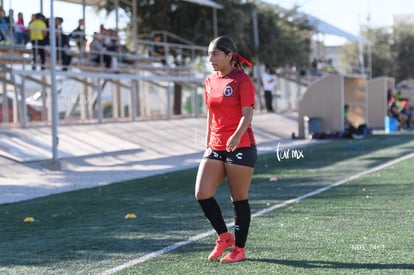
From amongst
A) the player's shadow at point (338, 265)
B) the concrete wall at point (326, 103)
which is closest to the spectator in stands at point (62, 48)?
the concrete wall at point (326, 103)

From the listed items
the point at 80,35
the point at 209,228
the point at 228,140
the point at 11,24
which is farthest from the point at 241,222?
the point at 80,35

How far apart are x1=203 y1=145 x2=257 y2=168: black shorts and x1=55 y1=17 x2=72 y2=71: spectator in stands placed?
17.0 m

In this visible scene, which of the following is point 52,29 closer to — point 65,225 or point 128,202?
point 128,202

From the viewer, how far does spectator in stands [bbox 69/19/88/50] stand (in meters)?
24.2

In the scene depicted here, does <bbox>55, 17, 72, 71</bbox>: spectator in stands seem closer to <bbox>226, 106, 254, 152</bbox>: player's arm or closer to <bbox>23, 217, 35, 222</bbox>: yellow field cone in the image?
<bbox>23, 217, 35, 222</bbox>: yellow field cone

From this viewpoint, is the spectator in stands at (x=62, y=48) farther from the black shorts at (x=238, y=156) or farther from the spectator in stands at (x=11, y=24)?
the black shorts at (x=238, y=156)

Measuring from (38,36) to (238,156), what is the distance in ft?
54.2

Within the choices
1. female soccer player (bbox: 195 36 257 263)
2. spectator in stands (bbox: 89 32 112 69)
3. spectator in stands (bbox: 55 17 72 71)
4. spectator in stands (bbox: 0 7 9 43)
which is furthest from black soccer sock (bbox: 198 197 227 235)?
spectator in stands (bbox: 89 32 112 69)

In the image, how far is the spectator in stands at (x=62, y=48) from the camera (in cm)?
2324

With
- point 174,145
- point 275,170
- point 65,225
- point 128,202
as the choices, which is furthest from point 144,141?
point 65,225

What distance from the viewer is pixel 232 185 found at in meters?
6.81

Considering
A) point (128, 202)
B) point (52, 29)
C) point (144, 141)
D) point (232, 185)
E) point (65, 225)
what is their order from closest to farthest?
1. point (232, 185)
2. point (65, 225)
3. point (128, 202)
4. point (52, 29)
5. point (144, 141)

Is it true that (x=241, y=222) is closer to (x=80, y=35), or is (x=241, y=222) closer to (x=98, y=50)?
(x=80, y=35)

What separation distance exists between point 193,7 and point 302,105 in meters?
7.45
